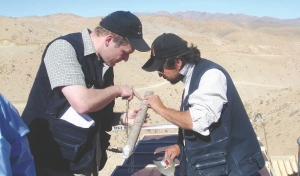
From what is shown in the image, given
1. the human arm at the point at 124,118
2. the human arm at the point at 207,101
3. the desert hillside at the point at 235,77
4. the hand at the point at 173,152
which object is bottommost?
the desert hillside at the point at 235,77

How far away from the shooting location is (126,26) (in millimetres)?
2895

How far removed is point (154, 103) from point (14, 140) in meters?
1.22

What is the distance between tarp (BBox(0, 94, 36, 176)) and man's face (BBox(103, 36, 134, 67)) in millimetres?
958

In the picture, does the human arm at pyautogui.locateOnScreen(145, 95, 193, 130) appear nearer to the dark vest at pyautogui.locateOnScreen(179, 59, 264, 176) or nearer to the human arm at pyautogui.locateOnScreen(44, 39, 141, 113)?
the dark vest at pyautogui.locateOnScreen(179, 59, 264, 176)

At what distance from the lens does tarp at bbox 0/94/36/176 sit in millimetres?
2051

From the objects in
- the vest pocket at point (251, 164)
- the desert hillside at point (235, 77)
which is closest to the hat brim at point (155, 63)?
the vest pocket at point (251, 164)

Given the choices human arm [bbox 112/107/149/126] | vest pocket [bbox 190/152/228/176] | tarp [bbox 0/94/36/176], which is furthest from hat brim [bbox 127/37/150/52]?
tarp [bbox 0/94/36/176]

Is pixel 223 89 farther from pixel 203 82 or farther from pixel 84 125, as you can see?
pixel 84 125

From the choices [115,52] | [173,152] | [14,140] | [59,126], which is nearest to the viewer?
[14,140]

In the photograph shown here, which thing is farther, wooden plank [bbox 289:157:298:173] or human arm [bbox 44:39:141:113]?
wooden plank [bbox 289:157:298:173]

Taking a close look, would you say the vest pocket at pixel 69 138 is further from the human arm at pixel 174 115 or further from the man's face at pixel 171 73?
the man's face at pixel 171 73

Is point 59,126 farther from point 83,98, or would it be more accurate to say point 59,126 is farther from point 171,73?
point 171,73

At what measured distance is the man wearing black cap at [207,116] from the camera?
2.75m

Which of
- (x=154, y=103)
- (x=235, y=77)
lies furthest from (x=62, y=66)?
(x=235, y=77)
